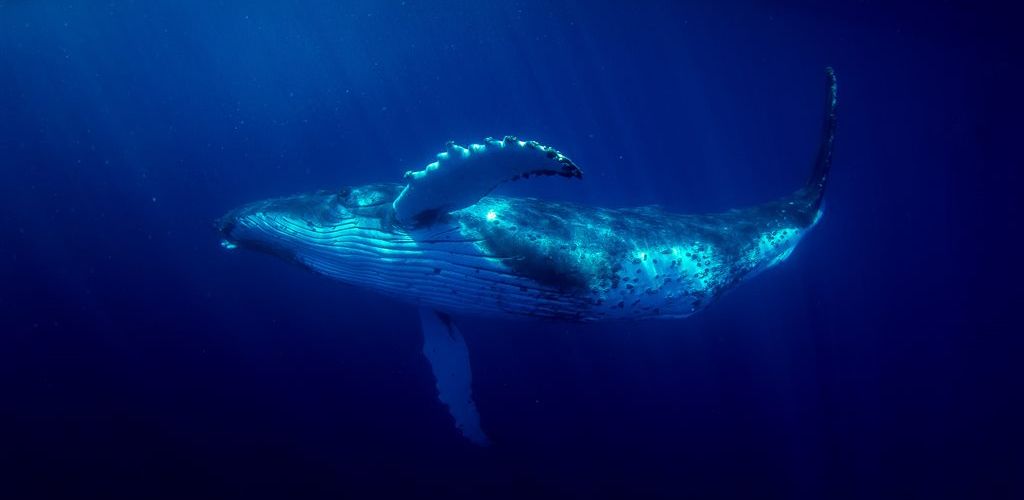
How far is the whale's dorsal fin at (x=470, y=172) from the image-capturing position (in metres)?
3.52

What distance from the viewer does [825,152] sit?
830cm

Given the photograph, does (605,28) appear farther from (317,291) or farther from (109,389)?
(109,389)

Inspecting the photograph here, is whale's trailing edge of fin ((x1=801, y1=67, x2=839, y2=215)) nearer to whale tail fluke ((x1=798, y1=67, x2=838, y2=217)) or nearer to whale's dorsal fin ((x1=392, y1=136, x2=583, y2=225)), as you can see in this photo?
whale tail fluke ((x1=798, y1=67, x2=838, y2=217))

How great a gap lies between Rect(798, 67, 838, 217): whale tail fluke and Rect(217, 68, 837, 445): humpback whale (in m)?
2.68

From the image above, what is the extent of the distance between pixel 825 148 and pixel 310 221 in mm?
8056

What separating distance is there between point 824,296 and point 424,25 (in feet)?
135

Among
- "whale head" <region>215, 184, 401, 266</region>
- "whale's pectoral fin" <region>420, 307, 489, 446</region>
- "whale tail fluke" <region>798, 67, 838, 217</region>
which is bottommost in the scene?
"whale's pectoral fin" <region>420, 307, 489, 446</region>

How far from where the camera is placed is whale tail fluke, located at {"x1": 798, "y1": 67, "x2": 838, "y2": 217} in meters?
8.12

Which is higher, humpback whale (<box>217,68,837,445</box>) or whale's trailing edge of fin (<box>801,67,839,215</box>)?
whale's trailing edge of fin (<box>801,67,839,215</box>)

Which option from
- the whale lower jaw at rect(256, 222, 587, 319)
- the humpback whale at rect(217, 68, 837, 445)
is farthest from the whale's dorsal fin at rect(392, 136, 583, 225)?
the whale lower jaw at rect(256, 222, 587, 319)

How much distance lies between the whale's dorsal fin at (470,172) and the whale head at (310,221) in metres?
0.50

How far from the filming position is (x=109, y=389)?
14750mm

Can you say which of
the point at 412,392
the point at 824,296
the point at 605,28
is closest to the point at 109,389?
the point at 412,392

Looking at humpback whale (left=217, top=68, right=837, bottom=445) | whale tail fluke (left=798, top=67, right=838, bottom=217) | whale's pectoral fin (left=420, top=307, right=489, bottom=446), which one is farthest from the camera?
whale tail fluke (left=798, top=67, right=838, bottom=217)
